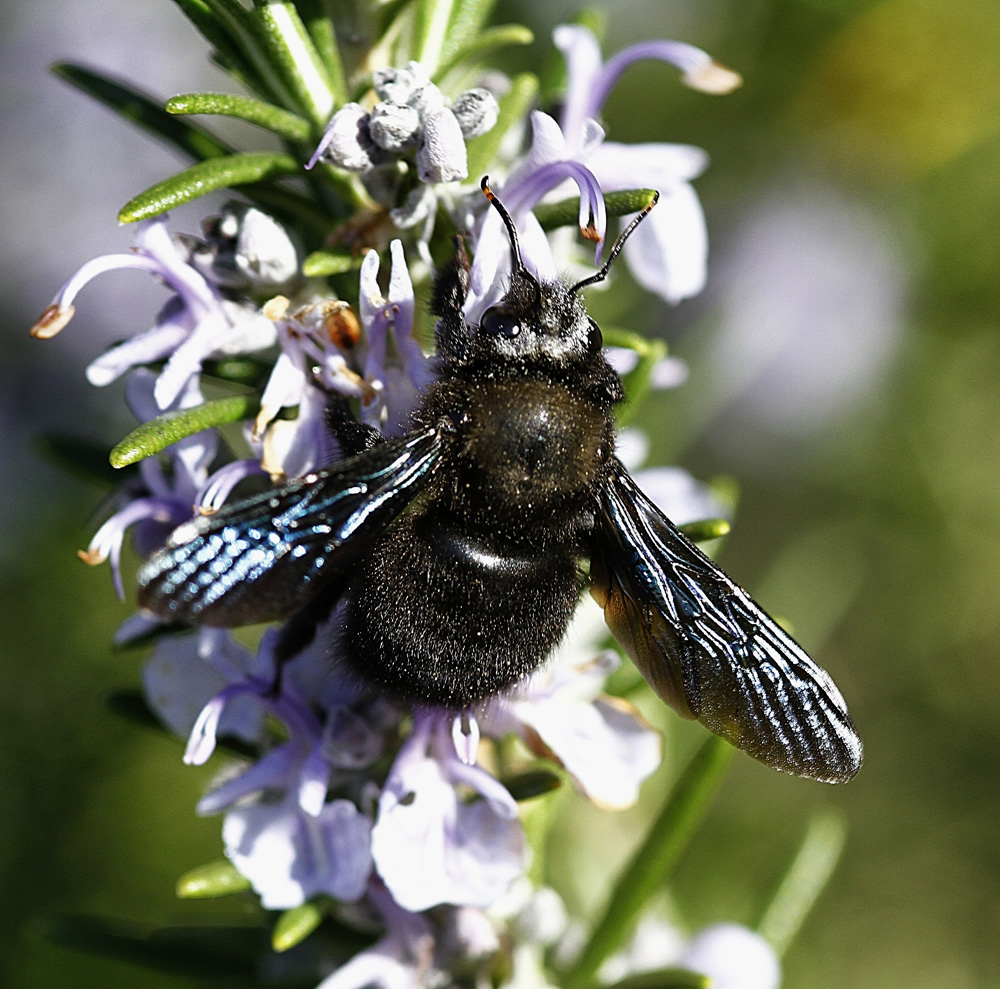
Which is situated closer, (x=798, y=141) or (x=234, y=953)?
(x=234, y=953)

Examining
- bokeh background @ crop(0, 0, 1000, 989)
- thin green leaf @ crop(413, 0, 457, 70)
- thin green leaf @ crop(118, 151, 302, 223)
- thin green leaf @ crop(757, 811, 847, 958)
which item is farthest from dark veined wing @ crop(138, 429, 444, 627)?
bokeh background @ crop(0, 0, 1000, 989)

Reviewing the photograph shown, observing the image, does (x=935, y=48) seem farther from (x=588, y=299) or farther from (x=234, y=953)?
(x=234, y=953)

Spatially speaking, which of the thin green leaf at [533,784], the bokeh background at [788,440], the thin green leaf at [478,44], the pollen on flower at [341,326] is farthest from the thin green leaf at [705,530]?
the bokeh background at [788,440]

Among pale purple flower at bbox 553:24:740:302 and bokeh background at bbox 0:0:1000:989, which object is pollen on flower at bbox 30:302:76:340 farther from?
bokeh background at bbox 0:0:1000:989

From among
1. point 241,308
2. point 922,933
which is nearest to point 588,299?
point 241,308

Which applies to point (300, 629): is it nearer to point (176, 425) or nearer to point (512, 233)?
point (176, 425)
